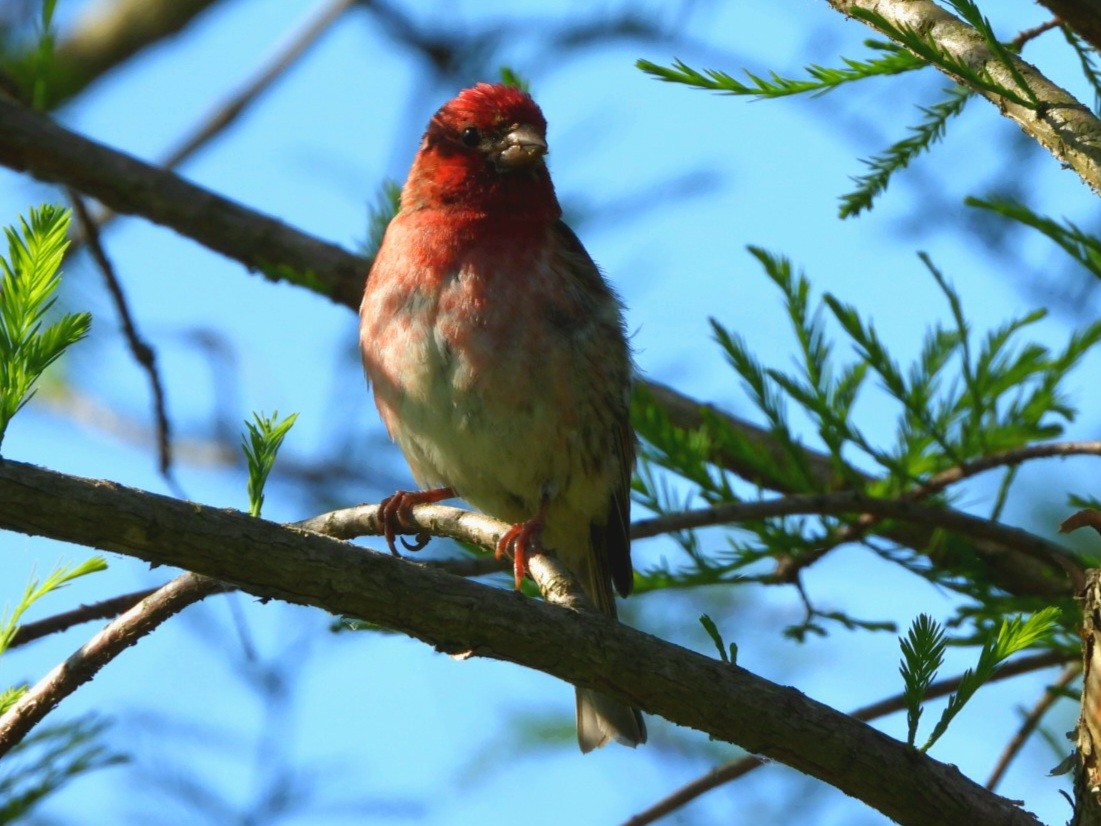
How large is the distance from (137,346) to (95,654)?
2441 mm

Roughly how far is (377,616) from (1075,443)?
8.61 ft

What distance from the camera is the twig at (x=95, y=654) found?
3346mm

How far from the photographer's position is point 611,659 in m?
3.22

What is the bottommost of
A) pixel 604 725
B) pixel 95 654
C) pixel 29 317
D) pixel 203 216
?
pixel 95 654

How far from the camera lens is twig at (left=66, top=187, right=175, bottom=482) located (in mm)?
5676

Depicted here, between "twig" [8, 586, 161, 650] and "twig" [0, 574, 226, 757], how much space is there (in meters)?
0.24

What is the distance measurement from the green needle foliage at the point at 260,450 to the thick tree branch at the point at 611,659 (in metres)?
0.37

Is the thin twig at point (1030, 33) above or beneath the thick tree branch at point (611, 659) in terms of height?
above

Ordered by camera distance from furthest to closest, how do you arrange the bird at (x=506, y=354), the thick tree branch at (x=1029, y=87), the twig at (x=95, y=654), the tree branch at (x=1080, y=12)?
1. the bird at (x=506, y=354)
2. the twig at (x=95, y=654)
3. the thick tree branch at (x=1029, y=87)
4. the tree branch at (x=1080, y=12)

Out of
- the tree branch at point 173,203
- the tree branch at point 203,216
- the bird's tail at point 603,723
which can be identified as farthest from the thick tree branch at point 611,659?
the tree branch at point 173,203

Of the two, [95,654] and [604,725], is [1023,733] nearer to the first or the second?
[604,725]

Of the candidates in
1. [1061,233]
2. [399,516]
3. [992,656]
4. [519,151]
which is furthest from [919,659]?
[519,151]

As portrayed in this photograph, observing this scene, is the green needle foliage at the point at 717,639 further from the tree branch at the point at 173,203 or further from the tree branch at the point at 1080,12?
the tree branch at the point at 173,203

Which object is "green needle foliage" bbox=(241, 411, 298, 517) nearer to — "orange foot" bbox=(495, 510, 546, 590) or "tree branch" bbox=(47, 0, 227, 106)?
"orange foot" bbox=(495, 510, 546, 590)
